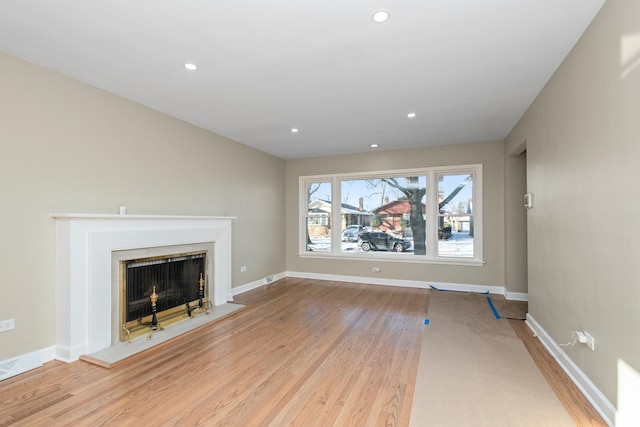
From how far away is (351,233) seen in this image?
6.30 m

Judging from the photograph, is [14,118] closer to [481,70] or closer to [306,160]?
[481,70]

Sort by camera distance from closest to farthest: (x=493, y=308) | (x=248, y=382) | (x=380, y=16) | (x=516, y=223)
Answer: (x=380, y=16) → (x=248, y=382) → (x=493, y=308) → (x=516, y=223)

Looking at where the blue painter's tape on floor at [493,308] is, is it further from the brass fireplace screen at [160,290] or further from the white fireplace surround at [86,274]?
the white fireplace surround at [86,274]

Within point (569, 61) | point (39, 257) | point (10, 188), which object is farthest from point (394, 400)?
point (10, 188)

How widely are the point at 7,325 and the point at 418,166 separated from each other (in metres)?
5.89

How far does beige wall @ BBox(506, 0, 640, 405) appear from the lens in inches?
66.4

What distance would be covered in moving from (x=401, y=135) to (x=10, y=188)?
15.7 feet

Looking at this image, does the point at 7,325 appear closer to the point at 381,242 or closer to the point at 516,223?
the point at 381,242

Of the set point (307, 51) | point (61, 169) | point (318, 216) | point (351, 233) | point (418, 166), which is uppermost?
point (307, 51)

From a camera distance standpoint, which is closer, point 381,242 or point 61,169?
point 61,169

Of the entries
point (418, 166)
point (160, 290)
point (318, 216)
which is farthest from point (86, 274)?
point (418, 166)

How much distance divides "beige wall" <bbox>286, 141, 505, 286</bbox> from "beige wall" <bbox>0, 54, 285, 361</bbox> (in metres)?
2.51

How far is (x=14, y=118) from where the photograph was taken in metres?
2.52

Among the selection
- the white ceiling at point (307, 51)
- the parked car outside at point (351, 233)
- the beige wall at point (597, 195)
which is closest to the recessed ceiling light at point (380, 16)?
the white ceiling at point (307, 51)
